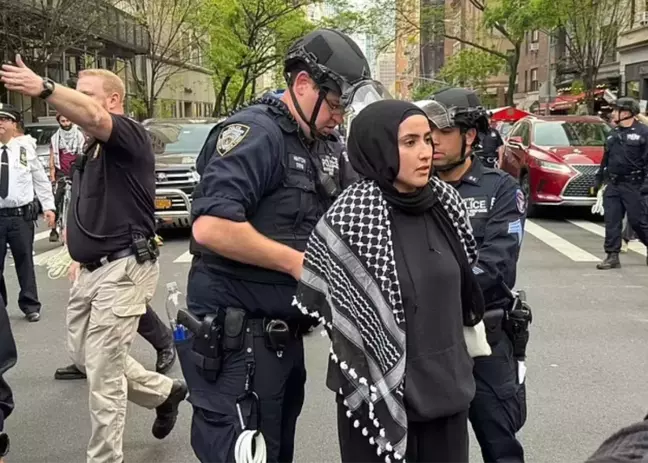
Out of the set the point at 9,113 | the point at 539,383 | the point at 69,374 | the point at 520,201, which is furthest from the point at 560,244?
the point at 520,201

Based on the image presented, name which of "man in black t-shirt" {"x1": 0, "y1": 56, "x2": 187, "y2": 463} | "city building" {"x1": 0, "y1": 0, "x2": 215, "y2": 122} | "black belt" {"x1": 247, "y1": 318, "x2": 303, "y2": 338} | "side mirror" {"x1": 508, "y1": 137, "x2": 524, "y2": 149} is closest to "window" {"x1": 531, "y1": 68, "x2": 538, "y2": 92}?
"city building" {"x1": 0, "y1": 0, "x2": 215, "y2": 122}

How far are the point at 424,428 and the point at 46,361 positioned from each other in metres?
4.37

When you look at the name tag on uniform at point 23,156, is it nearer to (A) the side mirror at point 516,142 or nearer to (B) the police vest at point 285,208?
(B) the police vest at point 285,208

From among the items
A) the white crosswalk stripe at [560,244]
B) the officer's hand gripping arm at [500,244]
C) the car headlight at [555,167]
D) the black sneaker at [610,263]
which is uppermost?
the officer's hand gripping arm at [500,244]

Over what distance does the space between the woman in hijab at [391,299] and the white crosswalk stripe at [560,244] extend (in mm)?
8294

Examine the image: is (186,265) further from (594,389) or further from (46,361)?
(594,389)

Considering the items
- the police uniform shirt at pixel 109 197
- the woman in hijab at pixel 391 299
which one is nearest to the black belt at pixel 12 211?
the police uniform shirt at pixel 109 197

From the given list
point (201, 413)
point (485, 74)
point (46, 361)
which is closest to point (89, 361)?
point (201, 413)

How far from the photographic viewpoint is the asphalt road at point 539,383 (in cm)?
448

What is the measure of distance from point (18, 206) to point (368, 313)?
5770 millimetres

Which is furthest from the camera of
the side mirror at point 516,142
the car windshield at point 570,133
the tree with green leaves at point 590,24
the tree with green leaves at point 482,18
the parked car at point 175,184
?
the tree with green leaves at point 482,18

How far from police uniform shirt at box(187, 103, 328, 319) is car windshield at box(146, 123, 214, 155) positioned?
10232 mm

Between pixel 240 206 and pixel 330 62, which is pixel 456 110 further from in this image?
pixel 240 206

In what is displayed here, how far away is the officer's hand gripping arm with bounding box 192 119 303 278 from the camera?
254cm
